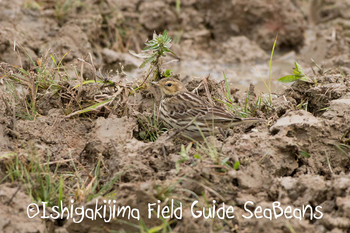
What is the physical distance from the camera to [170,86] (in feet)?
23.3

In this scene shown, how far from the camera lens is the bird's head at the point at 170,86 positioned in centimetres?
710

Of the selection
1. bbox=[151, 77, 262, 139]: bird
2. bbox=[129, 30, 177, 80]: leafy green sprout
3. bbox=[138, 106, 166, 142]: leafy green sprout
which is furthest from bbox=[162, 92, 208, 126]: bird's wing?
bbox=[129, 30, 177, 80]: leafy green sprout

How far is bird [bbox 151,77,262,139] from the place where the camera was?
20.8 ft

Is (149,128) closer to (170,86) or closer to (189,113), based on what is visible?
(189,113)

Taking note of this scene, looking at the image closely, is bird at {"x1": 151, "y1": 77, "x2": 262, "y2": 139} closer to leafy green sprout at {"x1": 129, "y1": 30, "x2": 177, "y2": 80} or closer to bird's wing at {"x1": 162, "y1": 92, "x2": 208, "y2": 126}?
bird's wing at {"x1": 162, "y1": 92, "x2": 208, "y2": 126}

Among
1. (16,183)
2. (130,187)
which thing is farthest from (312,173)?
(16,183)

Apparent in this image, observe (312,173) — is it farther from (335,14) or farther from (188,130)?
(335,14)

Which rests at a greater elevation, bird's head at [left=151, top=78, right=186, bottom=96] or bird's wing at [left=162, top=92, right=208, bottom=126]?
bird's head at [left=151, top=78, right=186, bottom=96]

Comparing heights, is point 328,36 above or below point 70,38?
above

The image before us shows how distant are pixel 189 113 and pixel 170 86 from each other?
590 millimetres

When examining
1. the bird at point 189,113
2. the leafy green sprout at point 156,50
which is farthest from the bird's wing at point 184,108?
the leafy green sprout at point 156,50

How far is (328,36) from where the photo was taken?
11680 mm

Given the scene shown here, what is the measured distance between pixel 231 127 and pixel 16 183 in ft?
8.38

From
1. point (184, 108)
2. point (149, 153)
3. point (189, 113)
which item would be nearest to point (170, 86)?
point (184, 108)
